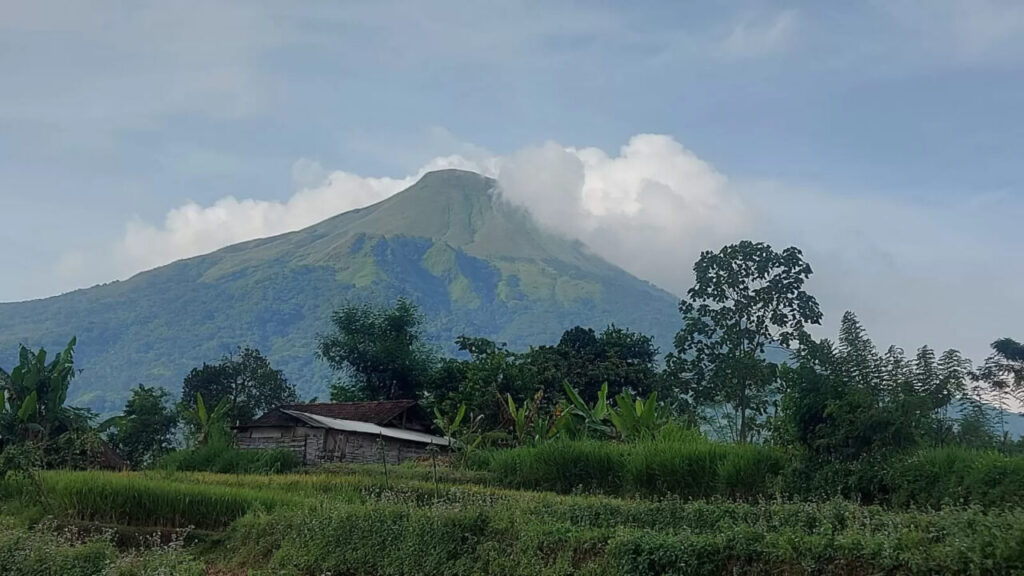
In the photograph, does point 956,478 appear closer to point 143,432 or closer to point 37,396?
point 37,396

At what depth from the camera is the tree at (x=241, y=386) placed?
1703 inches

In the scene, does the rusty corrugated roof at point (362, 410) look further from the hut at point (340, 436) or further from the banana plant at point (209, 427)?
the banana plant at point (209, 427)

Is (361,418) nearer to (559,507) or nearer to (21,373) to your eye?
(21,373)

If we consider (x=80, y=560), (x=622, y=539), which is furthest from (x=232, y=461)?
(x=622, y=539)

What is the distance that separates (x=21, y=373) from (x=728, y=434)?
2244 centimetres

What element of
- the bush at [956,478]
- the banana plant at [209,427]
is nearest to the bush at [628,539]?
the bush at [956,478]

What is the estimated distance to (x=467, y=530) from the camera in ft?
31.5

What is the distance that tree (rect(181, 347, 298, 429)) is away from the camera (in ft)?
142

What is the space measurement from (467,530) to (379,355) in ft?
92.7

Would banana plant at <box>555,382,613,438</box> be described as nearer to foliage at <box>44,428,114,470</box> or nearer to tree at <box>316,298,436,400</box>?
foliage at <box>44,428,114,470</box>

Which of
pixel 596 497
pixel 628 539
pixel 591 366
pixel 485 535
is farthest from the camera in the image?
pixel 591 366

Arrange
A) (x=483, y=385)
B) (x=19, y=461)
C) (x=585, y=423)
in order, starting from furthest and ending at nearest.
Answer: (x=483, y=385) < (x=585, y=423) < (x=19, y=461)

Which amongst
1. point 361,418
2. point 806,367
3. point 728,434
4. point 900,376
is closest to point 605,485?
point 806,367

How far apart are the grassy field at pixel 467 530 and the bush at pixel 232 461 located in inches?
143
